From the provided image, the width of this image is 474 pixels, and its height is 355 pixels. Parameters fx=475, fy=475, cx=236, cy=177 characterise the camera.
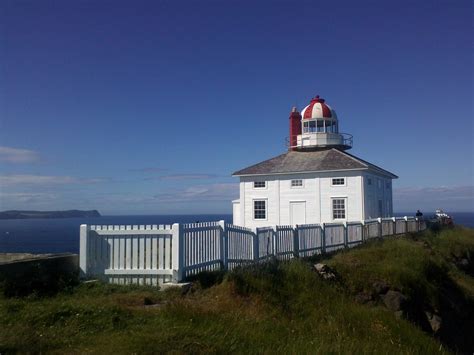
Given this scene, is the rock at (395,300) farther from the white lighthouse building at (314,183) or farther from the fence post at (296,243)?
the white lighthouse building at (314,183)

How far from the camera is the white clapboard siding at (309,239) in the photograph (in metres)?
15.7

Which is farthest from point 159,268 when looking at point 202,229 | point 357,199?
point 357,199

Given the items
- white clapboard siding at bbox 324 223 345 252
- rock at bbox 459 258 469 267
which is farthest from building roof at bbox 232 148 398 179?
white clapboard siding at bbox 324 223 345 252

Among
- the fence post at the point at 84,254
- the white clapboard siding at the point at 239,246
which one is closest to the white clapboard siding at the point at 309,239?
the white clapboard siding at the point at 239,246

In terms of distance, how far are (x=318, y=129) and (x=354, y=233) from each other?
47.1 ft

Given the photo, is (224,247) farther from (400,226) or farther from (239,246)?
(400,226)

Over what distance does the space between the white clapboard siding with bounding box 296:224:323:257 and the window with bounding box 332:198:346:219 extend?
11.9m

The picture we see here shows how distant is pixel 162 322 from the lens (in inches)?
270

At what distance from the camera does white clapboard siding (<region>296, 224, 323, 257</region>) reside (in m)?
15.7

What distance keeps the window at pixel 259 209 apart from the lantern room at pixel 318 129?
5020mm

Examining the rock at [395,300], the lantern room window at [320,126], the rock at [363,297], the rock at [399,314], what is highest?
the lantern room window at [320,126]

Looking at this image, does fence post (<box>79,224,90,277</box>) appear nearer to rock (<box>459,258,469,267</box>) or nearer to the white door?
rock (<box>459,258,469,267</box>)

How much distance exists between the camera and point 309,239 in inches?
640

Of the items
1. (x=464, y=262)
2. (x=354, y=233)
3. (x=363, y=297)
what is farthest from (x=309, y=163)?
(x=363, y=297)
